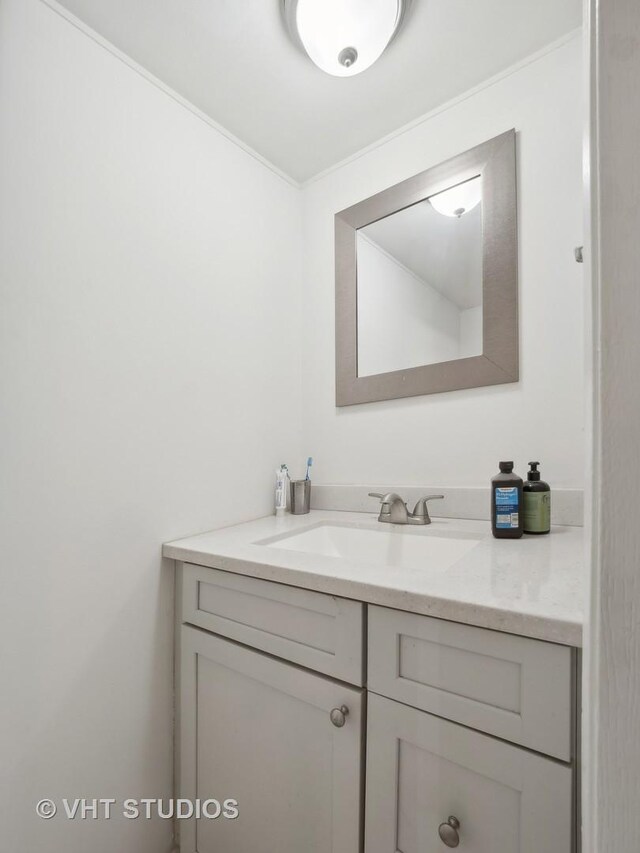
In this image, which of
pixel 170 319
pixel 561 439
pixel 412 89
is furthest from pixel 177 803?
pixel 412 89

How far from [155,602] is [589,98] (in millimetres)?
1256

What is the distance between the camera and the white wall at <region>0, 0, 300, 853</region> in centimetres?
87

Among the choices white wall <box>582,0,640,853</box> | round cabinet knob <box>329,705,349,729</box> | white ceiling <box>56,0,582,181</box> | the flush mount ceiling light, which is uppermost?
white ceiling <box>56,0,582,181</box>

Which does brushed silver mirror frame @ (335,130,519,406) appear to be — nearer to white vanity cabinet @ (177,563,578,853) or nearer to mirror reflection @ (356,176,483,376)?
mirror reflection @ (356,176,483,376)

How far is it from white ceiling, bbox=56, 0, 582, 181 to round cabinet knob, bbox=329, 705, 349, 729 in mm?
1584

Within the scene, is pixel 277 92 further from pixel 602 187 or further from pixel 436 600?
pixel 436 600

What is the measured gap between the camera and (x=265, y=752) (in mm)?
879

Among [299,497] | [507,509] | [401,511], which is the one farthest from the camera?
[299,497]

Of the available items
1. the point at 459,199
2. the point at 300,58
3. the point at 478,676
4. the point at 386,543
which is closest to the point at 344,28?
the point at 300,58

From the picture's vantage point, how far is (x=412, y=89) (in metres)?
1.26

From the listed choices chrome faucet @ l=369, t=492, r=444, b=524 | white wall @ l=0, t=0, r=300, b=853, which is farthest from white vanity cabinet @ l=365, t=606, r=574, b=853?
white wall @ l=0, t=0, r=300, b=853

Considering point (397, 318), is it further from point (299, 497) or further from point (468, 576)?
point (468, 576)

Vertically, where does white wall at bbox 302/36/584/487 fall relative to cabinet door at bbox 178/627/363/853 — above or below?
above

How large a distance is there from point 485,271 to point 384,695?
1143 mm
